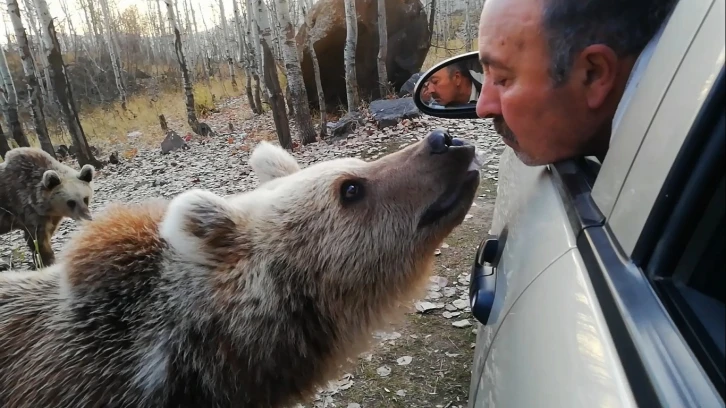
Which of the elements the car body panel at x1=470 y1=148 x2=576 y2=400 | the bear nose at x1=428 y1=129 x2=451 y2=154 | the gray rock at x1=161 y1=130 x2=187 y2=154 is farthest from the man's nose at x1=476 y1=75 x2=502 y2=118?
the gray rock at x1=161 y1=130 x2=187 y2=154

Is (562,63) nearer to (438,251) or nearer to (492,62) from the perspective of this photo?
(492,62)

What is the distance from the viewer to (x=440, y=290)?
4.92 metres

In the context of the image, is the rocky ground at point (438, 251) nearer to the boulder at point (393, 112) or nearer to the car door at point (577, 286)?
the boulder at point (393, 112)

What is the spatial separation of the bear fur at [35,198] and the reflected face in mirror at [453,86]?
6700mm

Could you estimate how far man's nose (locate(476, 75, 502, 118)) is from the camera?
1.98 m

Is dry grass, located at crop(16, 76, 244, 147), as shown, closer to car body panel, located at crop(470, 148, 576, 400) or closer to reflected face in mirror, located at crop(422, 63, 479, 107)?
reflected face in mirror, located at crop(422, 63, 479, 107)

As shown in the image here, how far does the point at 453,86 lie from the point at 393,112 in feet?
30.0

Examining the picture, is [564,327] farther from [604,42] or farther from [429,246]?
[429,246]

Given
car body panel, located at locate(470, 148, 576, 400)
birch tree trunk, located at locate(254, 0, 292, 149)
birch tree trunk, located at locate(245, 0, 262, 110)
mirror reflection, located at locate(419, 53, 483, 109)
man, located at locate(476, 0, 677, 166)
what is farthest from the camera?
birch tree trunk, located at locate(245, 0, 262, 110)

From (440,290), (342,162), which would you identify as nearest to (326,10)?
(440,290)

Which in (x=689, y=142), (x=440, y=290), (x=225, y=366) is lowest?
(x=440, y=290)

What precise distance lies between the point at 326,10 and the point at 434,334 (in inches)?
535

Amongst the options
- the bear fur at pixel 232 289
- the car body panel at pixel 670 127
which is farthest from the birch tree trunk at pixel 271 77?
the car body panel at pixel 670 127

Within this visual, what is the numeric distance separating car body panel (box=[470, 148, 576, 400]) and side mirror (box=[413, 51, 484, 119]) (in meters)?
0.76
